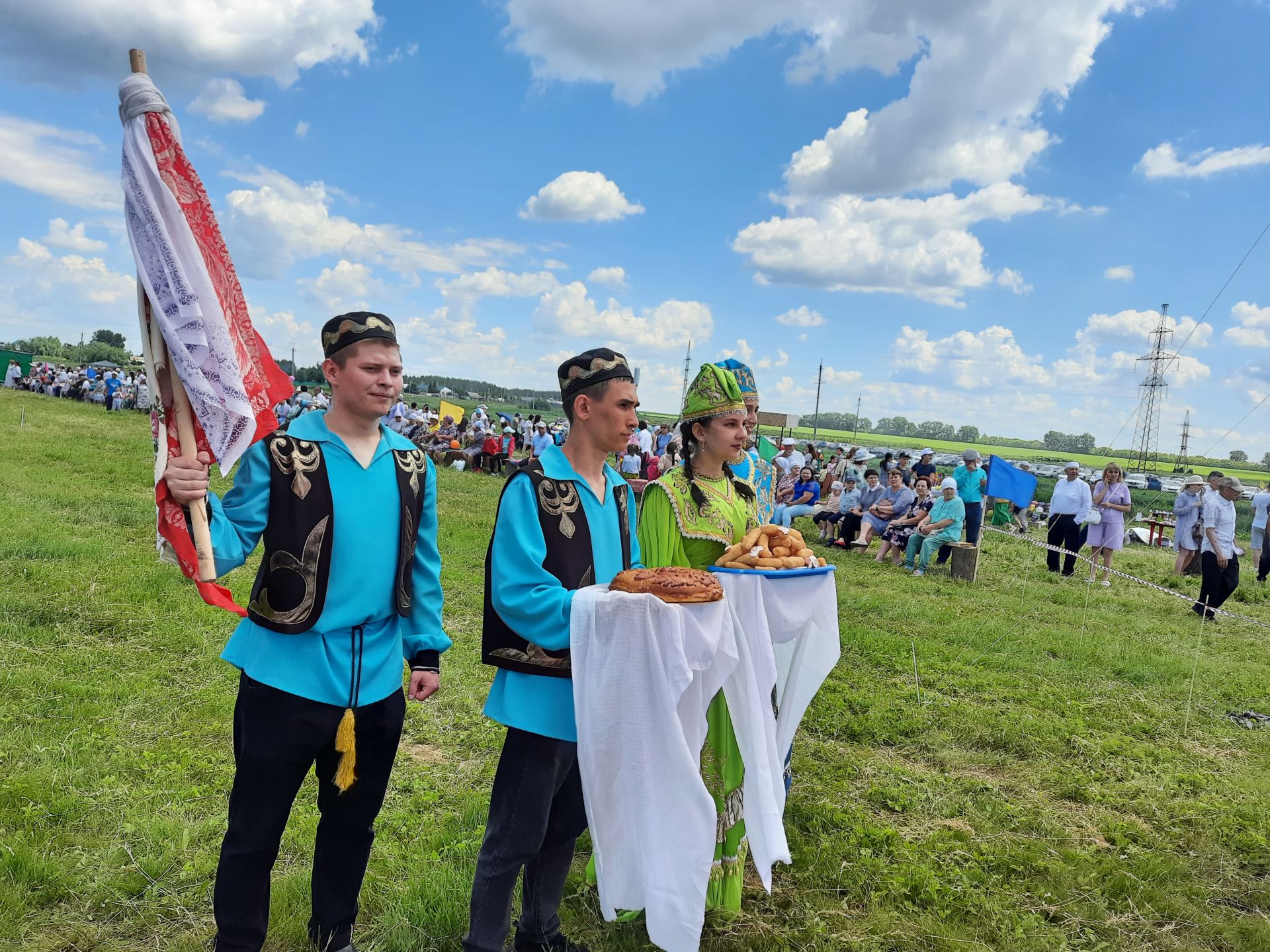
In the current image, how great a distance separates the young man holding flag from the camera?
7.55ft

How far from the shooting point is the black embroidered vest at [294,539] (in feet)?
7.52

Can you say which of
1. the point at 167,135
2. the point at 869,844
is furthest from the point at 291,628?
the point at 869,844

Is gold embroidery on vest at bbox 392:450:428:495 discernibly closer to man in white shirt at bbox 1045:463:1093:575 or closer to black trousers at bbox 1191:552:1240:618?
black trousers at bbox 1191:552:1240:618

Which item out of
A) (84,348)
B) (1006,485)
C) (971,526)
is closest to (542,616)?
(971,526)

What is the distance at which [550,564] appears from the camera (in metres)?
2.50

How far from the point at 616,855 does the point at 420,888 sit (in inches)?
50.7

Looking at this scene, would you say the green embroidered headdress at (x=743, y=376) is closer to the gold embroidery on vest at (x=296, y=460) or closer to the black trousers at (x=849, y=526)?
the gold embroidery on vest at (x=296, y=460)

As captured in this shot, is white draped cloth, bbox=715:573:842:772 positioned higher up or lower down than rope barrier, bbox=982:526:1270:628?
higher up

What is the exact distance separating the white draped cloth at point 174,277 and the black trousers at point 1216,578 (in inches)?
489

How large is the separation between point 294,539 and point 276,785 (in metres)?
0.75

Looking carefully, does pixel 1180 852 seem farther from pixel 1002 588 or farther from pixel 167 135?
pixel 1002 588

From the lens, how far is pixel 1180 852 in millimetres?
4270

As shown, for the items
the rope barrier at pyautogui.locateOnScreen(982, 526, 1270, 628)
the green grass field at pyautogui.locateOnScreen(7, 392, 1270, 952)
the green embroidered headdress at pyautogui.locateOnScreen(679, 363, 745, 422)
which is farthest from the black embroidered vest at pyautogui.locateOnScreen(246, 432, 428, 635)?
the rope barrier at pyautogui.locateOnScreen(982, 526, 1270, 628)

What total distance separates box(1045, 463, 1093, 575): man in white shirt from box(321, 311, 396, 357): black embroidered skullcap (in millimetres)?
13039
